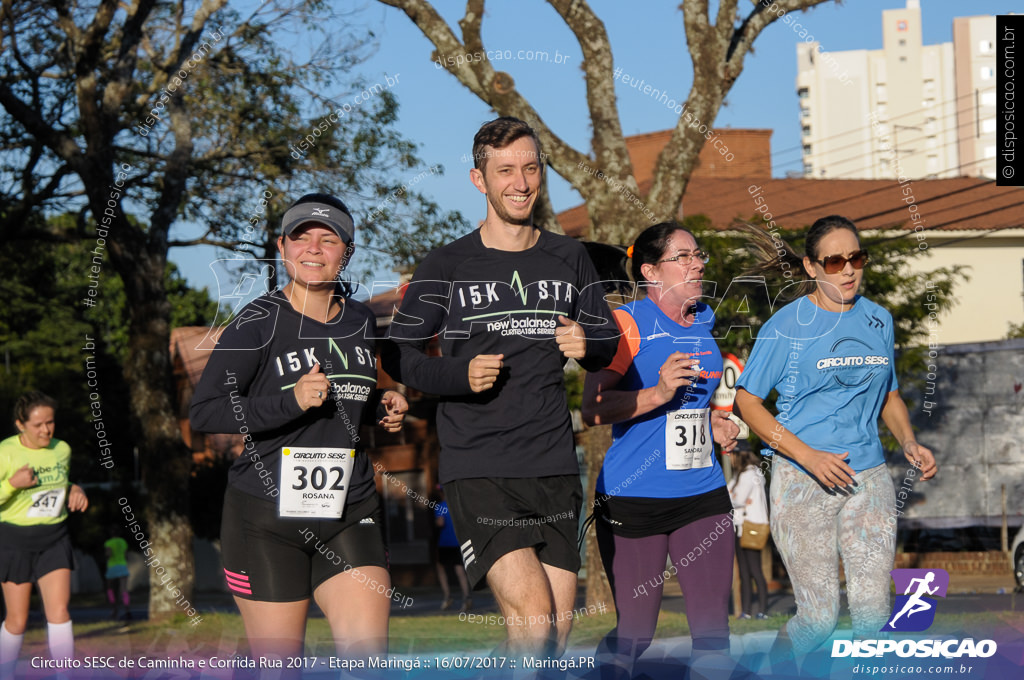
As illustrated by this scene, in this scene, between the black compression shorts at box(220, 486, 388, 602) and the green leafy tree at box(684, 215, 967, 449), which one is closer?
the black compression shorts at box(220, 486, 388, 602)

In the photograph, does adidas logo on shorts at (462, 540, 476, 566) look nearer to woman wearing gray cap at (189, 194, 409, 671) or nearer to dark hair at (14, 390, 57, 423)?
woman wearing gray cap at (189, 194, 409, 671)

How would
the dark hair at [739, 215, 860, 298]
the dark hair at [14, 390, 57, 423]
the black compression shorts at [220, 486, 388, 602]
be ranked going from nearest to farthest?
the black compression shorts at [220, 486, 388, 602] < the dark hair at [739, 215, 860, 298] < the dark hair at [14, 390, 57, 423]

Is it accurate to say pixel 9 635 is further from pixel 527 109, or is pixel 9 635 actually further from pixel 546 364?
pixel 527 109

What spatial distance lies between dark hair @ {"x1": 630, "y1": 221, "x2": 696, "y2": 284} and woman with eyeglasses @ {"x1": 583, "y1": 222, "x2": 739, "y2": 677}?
21 mm

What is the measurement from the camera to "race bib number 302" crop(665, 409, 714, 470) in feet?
17.2

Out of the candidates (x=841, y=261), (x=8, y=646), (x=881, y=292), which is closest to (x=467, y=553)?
(x=841, y=261)

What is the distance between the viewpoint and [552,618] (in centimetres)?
438

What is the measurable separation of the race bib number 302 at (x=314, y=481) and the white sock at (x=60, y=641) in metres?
4.48

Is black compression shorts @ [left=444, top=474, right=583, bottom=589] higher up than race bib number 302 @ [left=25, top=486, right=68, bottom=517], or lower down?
higher up

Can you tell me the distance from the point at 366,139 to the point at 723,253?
5.13 metres

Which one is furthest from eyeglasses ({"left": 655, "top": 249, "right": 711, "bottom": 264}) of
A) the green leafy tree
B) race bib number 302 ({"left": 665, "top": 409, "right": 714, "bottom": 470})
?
the green leafy tree

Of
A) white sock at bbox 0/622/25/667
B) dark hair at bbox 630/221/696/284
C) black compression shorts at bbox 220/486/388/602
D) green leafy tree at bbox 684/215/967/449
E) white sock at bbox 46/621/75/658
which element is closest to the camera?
black compression shorts at bbox 220/486/388/602

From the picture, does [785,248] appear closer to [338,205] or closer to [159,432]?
[338,205]

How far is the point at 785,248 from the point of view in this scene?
237 inches
